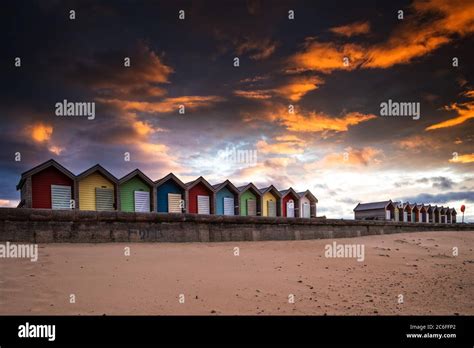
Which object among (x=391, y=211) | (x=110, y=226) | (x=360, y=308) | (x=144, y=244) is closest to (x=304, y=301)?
(x=360, y=308)

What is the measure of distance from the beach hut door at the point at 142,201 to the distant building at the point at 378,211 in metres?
33.9

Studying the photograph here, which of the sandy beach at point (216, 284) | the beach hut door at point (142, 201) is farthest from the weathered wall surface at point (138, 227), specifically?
the beach hut door at point (142, 201)

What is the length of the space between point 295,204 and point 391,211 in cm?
2131

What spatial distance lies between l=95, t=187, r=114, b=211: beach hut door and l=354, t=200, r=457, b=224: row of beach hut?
36552 mm

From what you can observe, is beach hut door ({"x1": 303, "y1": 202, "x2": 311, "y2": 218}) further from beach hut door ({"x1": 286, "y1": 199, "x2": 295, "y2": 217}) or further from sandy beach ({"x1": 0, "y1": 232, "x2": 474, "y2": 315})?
sandy beach ({"x1": 0, "y1": 232, "x2": 474, "y2": 315})

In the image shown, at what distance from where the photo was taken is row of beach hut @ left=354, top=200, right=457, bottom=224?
47812mm

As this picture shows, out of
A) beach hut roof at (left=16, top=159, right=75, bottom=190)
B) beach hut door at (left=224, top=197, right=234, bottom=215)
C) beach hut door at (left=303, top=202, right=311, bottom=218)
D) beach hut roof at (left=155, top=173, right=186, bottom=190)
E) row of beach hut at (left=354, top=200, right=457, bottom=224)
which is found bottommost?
row of beach hut at (left=354, top=200, right=457, bottom=224)

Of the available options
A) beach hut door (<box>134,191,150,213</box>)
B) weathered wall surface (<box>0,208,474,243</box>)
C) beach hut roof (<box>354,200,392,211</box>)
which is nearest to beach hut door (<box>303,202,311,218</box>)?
beach hut door (<box>134,191,150,213</box>)

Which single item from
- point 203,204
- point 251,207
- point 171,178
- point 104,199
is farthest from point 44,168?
point 251,207

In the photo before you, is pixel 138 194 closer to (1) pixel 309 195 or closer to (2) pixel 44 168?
(2) pixel 44 168

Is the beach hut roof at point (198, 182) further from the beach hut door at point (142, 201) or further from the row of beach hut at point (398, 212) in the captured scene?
the row of beach hut at point (398, 212)

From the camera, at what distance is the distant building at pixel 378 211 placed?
47.3 metres

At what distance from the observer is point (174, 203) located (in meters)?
25.9
